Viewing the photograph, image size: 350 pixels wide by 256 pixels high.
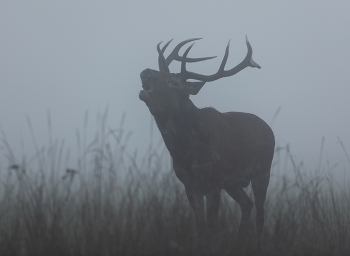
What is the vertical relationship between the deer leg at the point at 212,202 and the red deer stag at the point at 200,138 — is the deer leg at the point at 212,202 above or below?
below

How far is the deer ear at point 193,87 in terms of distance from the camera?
22.2 feet

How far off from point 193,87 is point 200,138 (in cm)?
81

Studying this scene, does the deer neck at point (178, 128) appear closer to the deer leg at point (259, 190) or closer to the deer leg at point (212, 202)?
the deer leg at point (212, 202)

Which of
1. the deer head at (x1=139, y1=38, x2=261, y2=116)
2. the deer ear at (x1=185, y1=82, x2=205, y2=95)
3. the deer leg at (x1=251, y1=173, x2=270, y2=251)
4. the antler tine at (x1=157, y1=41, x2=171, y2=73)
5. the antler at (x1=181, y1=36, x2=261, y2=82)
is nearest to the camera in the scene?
the deer head at (x1=139, y1=38, x2=261, y2=116)

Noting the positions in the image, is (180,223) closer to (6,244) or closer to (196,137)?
(6,244)

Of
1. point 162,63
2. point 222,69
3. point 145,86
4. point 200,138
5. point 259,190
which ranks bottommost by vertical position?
point 259,190

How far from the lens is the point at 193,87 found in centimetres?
682

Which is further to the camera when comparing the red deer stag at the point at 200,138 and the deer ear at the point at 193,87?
the deer ear at the point at 193,87

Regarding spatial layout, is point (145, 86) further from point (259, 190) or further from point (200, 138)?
point (259, 190)

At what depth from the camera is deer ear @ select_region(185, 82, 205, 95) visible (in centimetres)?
676

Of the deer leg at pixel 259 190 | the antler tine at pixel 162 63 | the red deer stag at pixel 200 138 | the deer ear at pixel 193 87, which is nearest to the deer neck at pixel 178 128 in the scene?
the red deer stag at pixel 200 138

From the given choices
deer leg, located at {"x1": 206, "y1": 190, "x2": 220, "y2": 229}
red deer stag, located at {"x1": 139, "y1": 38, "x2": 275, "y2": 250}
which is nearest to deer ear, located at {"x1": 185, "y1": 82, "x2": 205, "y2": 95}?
red deer stag, located at {"x1": 139, "y1": 38, "x2": 275, "y2": 250}

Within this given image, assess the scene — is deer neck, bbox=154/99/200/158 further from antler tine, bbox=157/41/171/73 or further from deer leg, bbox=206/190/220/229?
antler tine, bbox=157/41/171/73

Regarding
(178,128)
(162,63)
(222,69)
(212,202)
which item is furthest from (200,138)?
(162,63)
